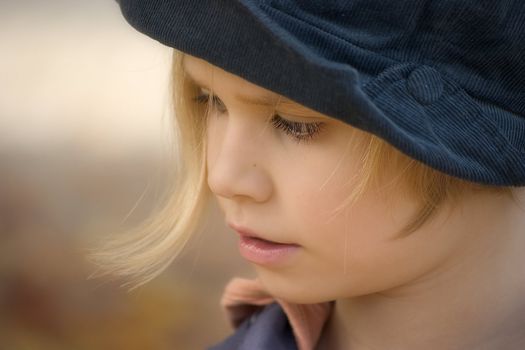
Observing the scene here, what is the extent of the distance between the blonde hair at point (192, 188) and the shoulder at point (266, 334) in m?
0.14

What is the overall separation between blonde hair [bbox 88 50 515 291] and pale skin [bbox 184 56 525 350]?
0.04ft

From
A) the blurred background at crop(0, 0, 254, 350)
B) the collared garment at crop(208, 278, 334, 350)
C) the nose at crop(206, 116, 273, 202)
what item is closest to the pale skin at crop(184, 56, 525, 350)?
the nose at crop(206, 116, 273, 202)

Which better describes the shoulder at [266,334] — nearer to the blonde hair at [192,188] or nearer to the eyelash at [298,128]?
the blonde hair at [192,188]

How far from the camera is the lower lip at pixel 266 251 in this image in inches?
34.9

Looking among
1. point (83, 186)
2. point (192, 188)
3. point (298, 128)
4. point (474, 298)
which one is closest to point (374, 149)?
point (298, 128)

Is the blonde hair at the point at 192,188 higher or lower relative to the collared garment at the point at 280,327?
higher

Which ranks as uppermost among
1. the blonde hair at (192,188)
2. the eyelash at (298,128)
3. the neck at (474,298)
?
the eyelash at (298,128)

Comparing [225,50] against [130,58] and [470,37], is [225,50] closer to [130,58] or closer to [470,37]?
[470,37]

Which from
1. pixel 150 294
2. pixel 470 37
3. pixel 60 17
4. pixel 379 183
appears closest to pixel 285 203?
pixel 379 183

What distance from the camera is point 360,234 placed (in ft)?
2.79

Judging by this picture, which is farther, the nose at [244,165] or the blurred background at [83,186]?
the blurred background at [83,186]

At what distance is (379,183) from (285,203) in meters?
0.09

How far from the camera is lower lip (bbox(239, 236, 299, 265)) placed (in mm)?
886

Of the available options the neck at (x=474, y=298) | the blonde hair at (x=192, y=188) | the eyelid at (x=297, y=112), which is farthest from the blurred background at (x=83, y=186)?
the eyelid at (x=297, y=112)
